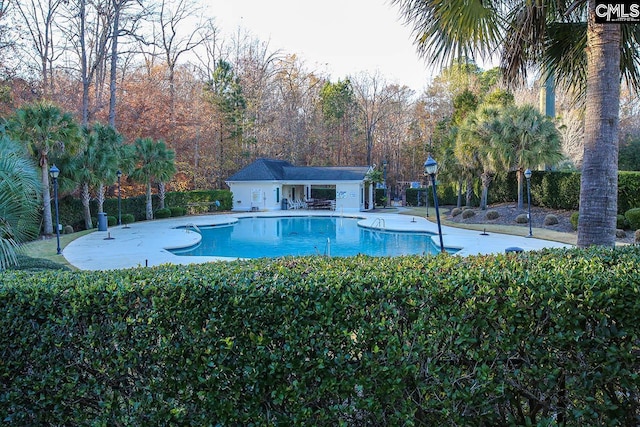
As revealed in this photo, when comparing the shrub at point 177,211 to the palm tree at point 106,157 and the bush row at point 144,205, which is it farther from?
the palm tree at point 106,157

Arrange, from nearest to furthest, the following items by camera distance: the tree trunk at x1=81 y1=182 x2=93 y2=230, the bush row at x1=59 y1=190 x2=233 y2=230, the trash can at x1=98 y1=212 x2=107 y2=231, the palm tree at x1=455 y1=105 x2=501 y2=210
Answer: the trash can at x1=98 y1=212 x2=107 y2=231 → the tree trunk at x1=81 y1=182 x2=93 y2=230 → the bush row at x1=59 y1=190 x2=233 y2=230 → the palm tree at x1=455 y1=105 x2=501 y2=210

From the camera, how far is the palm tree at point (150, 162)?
24.8m

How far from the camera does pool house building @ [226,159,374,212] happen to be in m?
32.4

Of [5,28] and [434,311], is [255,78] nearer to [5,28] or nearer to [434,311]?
[5,28]

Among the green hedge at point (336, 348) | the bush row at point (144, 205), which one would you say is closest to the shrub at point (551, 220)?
the green hedge at point (336, 348)

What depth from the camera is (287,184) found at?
112 feet

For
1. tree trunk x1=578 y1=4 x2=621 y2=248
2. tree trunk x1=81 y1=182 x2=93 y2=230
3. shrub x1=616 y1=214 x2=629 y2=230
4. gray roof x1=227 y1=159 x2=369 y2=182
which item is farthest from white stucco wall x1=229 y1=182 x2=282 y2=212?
tree trunk x1=578 y1=4 x2=621 y2=248

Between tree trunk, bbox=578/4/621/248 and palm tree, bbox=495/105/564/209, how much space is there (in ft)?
57.1

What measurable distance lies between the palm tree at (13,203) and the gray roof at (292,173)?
88.6 ft

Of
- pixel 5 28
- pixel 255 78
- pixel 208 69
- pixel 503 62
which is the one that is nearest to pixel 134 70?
pixel 208 69

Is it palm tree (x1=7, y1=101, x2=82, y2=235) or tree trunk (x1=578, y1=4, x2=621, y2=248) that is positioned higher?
palm tree (x1=7, y1=101, x2=82, y2=235)

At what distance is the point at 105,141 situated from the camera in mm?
20641

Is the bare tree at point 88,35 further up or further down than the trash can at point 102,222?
further up

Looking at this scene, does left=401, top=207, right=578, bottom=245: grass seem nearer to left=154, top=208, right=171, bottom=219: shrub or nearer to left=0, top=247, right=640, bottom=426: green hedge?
left=0, top=247, right=640, bottom=426: green hedge
